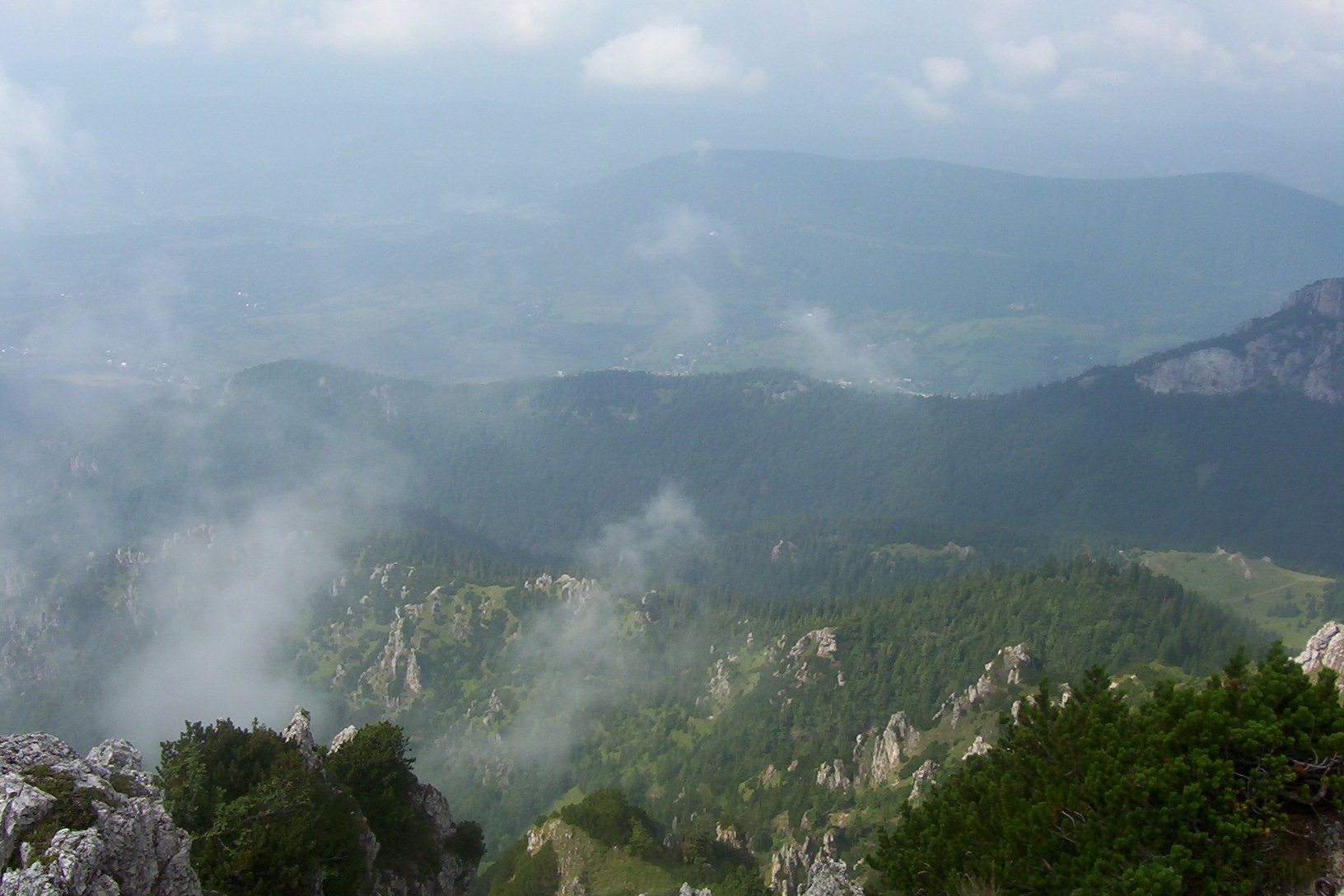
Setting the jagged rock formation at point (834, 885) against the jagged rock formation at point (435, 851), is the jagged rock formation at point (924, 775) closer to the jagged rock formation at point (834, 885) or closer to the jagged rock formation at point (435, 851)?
the jagged rock formation at point (435, 851)

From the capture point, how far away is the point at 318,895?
167 feet

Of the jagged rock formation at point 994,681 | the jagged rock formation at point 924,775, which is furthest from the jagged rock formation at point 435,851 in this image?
the jagged rock formation at point 994,681

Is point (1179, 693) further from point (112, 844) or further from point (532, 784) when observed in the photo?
point (532, 784)

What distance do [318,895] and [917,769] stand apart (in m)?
94.3

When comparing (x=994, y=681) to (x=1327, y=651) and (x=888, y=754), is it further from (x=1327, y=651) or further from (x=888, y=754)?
(x=1327, y=651)

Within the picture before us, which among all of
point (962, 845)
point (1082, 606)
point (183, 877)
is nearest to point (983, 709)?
point (1082, 606)

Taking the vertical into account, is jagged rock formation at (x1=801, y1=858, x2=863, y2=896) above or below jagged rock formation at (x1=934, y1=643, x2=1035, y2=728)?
above

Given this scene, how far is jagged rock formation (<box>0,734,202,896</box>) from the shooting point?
3125cm

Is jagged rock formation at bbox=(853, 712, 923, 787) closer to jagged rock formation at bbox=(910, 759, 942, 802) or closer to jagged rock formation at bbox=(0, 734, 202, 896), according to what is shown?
jagged rock formation at bbox=(910, 759, 942, 802)

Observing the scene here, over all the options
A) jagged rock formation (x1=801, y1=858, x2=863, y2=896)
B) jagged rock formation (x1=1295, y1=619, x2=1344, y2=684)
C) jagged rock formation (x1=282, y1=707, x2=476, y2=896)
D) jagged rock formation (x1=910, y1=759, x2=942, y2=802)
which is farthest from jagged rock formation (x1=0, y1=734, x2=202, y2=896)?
jagged rock formation (x1=910, y1=759, x2=942, y2=802)

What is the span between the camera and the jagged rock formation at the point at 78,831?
31250mm

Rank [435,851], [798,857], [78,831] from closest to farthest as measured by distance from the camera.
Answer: [78,831] → [435,851] → [798,857]

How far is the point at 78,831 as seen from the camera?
108 feet

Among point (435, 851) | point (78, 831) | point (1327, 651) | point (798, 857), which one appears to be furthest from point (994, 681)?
point (78, 831)
